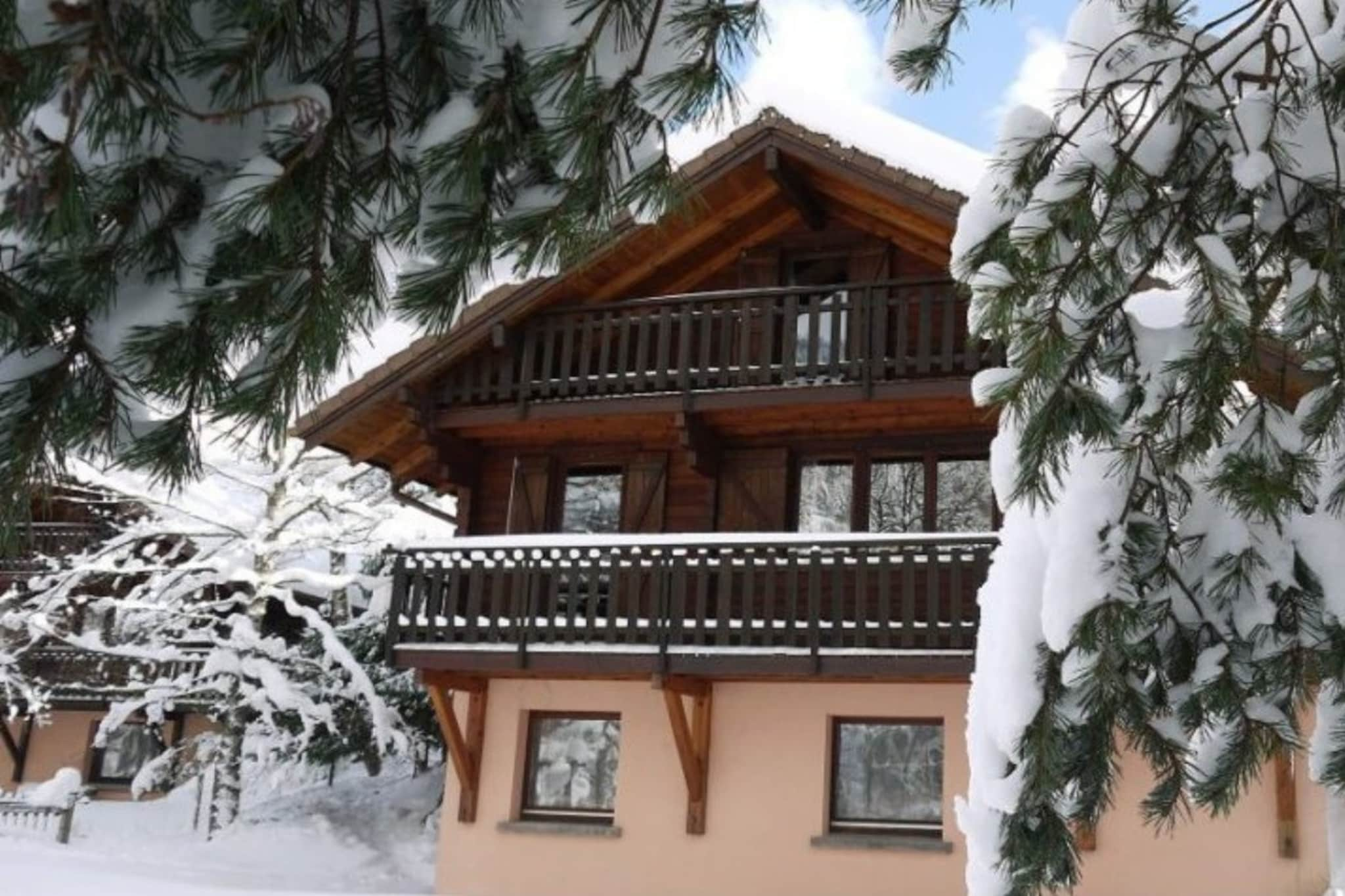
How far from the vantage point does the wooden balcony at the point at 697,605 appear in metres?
11.9

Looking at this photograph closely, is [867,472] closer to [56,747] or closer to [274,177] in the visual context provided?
[274,177]

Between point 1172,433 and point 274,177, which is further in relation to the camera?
point 1172,433

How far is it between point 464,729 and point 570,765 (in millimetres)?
1169

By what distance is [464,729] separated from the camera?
46.4 feet

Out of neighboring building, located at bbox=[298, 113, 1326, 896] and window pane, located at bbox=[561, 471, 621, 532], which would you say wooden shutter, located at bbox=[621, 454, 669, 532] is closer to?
neighboring building, located at bbox=[298, 113, 1326, 896]

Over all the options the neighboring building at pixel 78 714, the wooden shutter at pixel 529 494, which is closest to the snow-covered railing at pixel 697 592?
the wooden shutter at pixel 529 494

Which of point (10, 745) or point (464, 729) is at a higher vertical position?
point (464, 729)

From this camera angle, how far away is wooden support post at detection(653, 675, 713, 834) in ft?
41.4

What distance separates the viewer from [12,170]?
7.13 feet

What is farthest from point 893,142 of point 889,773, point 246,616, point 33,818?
point 33,818

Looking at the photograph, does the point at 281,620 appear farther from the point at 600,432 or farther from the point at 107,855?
→ the point at 600,432

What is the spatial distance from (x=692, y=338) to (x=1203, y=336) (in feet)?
32.6

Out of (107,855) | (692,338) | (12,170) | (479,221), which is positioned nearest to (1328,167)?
(479,221)

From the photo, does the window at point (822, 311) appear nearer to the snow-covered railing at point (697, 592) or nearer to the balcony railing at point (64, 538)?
the snow-covered railing at point (697, 592)
